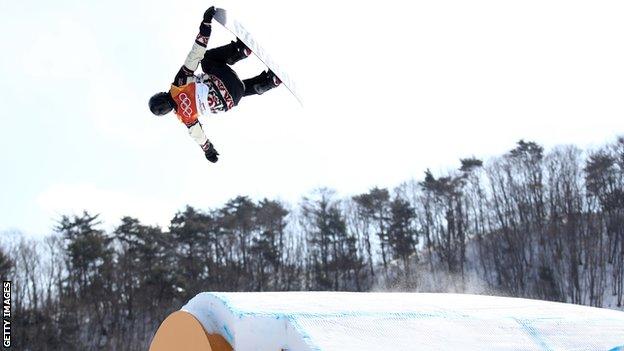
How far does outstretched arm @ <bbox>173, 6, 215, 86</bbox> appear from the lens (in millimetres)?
5852

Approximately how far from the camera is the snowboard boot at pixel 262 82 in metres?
6.75

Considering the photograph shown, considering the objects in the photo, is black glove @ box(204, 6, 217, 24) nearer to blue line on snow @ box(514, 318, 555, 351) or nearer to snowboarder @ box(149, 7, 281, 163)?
snowboarder @ box(149, 7, 281, 163)

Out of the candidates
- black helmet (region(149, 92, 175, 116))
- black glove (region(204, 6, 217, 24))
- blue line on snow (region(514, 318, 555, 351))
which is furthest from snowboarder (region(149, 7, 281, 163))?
blue line on snow (region(514, 318, 555, 351))

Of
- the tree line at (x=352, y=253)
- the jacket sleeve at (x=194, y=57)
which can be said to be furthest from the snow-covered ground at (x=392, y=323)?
the tree line at (x=352, y=253)

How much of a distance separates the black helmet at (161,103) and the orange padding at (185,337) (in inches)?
98.1

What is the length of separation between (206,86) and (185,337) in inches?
113

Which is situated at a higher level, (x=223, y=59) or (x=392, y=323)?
(x=223, y=59)

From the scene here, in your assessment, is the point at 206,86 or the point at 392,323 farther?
the point at 206,86

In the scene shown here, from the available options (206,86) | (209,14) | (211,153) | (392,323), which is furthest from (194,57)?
(392,323)

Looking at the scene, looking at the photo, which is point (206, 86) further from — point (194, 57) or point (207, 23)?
point (207, 23)

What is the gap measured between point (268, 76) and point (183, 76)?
922 millimetres

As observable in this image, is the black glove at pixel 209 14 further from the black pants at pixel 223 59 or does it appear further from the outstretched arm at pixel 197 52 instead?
the black pants at pixel 223 59

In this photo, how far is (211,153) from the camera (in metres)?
7.12

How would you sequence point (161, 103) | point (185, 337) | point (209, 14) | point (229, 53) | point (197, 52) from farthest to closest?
point (229, 53) < point (161, 103) < point (197, 52) < point (209, 14) < point (185, 337)
